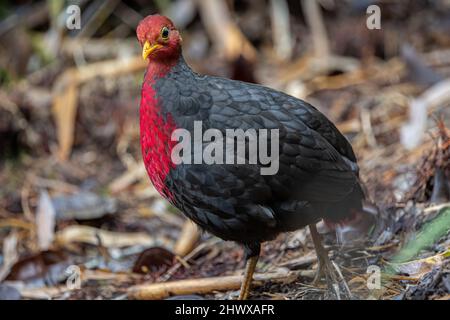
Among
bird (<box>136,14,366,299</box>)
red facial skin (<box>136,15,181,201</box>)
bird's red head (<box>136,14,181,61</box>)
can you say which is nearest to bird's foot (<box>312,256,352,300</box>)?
bird (<box>136,14,366,299</box>)

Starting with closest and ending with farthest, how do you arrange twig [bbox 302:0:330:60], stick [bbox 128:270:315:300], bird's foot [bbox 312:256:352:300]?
bird's foot [bbox 312:256:352:300], stick [bbox 128:270:315:300], twig [bbox 302:0:330:60]

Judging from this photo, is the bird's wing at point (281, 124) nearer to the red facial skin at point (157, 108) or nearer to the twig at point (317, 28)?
the red facial skin at point (157, 108)

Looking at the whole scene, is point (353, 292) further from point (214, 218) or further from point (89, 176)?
point (89, 176)

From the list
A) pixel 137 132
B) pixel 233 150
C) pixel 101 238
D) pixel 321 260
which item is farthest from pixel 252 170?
pixel 137 132

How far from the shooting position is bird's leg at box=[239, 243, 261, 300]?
3.28 meters

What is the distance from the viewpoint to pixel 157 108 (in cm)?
318

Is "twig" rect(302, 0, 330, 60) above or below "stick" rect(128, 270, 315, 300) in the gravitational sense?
above

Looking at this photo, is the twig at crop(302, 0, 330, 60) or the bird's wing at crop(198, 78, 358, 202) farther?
the twig at crop(302, 0, 330, 60)

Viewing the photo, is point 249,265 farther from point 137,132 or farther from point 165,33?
point 137,132

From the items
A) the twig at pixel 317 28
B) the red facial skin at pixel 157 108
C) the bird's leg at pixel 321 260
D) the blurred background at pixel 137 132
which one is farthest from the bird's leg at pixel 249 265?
the twig at pixel 317 28

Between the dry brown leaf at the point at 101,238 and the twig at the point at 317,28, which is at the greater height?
the twig at the point at 317,28

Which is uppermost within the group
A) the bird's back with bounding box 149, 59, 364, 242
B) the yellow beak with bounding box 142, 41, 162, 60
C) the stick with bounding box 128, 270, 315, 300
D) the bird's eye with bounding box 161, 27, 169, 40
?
the bird's eye with bounding box 161, 27, 169, 40

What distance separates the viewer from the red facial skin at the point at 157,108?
3135 mm

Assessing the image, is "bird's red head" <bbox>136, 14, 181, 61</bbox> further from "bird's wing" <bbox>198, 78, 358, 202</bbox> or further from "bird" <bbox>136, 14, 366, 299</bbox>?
"bird's wing" <bbox>198, 78, 358, 202</bbox>
